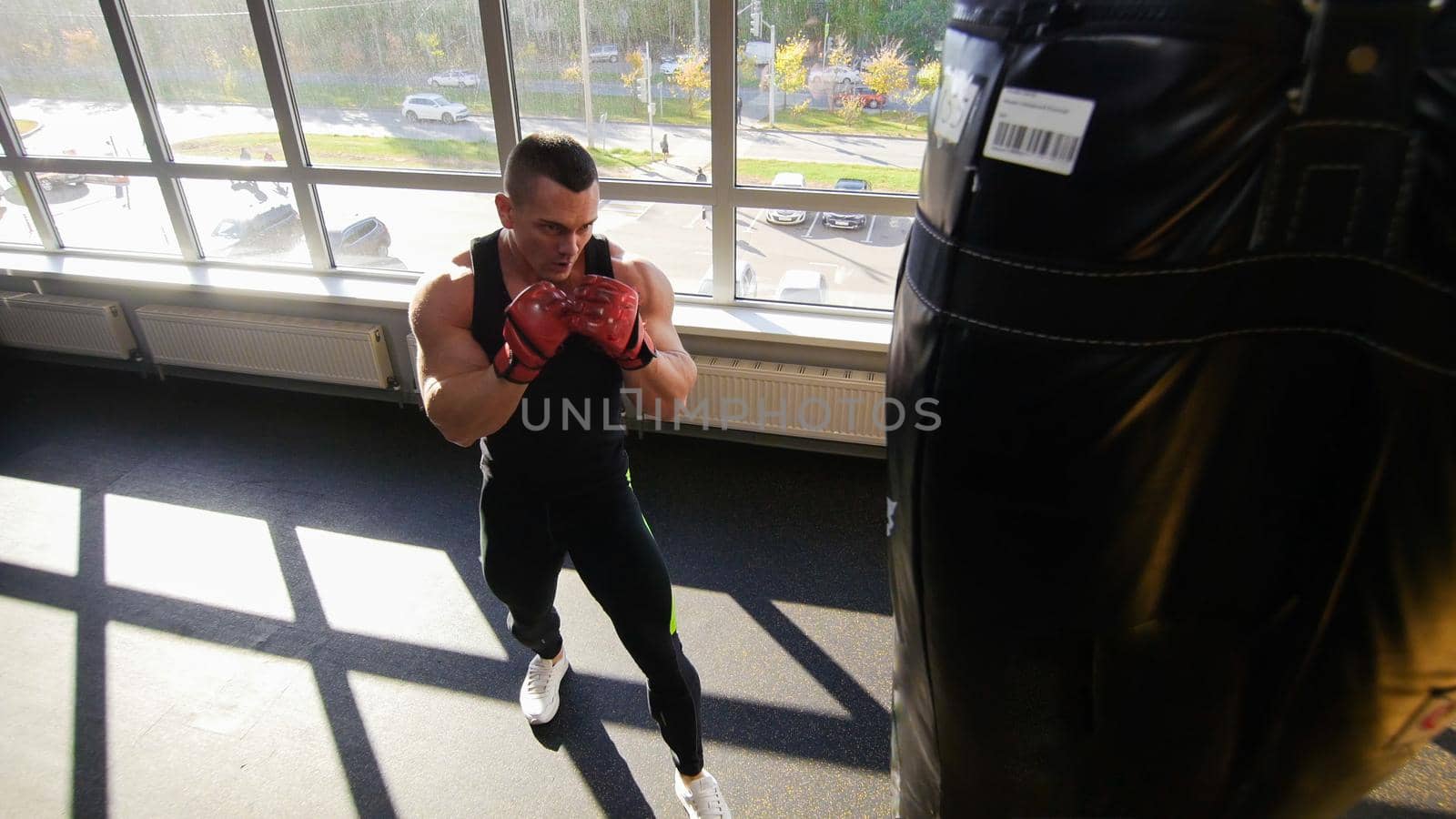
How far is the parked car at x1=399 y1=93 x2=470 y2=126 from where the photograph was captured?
3148mm

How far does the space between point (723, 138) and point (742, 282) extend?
0.58 metres

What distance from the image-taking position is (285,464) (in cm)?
314

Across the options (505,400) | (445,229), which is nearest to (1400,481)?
(505,400)

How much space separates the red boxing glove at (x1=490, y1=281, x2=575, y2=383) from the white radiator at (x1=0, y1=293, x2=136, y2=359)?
3467mm

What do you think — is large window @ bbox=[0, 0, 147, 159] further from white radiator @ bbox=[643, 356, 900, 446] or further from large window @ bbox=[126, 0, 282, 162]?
white radiator @ bbox=[643, 356, 900, 446]

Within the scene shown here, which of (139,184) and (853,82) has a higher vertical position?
(853,82)

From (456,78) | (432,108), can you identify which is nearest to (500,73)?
(456,78)

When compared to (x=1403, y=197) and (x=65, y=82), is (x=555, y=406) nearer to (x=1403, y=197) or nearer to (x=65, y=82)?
(x=1403, y=197)

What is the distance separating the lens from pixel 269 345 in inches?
138

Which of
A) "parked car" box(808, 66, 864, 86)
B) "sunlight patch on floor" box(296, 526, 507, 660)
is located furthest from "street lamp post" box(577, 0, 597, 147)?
"sunlight patch on floor" box(296, 526, 507, 660)

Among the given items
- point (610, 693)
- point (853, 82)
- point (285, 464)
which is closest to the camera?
point (610, 693)

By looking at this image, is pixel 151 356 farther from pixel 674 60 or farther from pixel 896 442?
pixel 896 442

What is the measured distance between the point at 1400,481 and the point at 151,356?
4.70 m

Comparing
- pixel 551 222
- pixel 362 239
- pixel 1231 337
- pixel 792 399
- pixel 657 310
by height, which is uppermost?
pixel 1231 337
